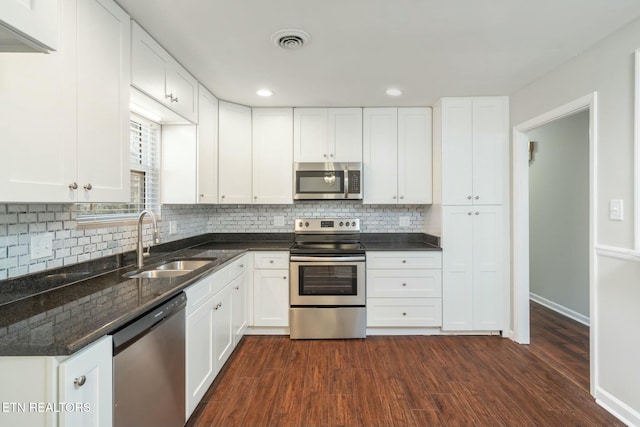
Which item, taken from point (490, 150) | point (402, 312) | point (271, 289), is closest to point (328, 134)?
point (490, 150)

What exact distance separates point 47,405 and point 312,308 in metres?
2.18

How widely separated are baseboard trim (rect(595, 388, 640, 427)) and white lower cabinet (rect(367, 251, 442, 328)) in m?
1.23

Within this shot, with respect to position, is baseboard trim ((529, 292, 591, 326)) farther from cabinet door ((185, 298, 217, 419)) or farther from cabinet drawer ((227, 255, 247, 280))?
cabinet door ((185, 298, 217, 419))

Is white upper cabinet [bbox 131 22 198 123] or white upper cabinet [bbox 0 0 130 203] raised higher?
white upper cabinet [bbox 131 22 198 123]

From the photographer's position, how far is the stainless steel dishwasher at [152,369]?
1.14m

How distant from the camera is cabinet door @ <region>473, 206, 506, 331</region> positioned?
9.64 feet

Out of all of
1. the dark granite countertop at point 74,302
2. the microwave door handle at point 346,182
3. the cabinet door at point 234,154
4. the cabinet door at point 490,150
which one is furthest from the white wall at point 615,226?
the cabinet door at point 234,154

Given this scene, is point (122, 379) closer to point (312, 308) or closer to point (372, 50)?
point (312, 308)

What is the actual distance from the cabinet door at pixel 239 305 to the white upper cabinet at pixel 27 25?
1941 mm

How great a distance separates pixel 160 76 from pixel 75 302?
4.91 ft

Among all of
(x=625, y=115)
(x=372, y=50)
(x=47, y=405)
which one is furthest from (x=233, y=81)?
(x=625, y=115)

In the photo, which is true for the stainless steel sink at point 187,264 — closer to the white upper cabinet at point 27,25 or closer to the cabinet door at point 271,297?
the cabinet door at point 271,297

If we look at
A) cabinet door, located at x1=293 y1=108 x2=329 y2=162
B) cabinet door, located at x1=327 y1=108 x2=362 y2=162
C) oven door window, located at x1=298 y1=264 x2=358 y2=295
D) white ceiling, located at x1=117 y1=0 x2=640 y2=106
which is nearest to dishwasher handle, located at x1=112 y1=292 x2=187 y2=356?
oven door window, located at x1=298 y1=264 x2=358 y2=295

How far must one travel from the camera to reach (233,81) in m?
2.57
